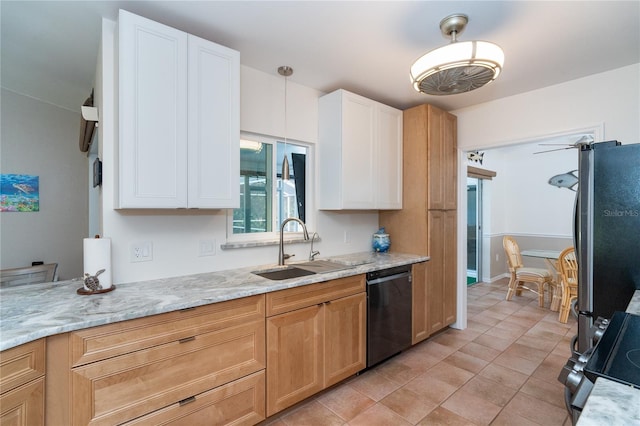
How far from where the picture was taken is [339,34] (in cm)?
201

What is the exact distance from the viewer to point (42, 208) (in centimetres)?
302

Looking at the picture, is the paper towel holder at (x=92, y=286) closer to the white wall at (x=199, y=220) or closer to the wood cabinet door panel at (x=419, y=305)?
the white wall at (x=199, y=220)

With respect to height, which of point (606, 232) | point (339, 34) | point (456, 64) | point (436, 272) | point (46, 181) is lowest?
point (436, 272)

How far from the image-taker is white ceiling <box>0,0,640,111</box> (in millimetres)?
1729

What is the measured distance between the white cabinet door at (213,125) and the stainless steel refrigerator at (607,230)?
2160 mm

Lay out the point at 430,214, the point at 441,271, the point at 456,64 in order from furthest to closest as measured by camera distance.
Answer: the point at 441,271 → the point at 430,214 → the point at 456,64

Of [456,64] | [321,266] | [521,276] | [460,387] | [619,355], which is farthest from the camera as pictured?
[521,276]

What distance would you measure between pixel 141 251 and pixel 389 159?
2.40 m

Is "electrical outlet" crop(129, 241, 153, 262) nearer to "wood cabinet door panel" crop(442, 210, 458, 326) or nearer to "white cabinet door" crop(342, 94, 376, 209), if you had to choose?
"white cabinet door" crop(342, 94, 376, 209)

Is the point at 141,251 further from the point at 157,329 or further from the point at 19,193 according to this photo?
the point at 19,193

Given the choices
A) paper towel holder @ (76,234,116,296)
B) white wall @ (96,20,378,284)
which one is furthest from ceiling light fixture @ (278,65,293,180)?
paper towel holder @ (76,234,116,296)

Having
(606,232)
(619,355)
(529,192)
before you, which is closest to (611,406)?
(619,355)

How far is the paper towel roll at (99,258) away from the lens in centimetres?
165

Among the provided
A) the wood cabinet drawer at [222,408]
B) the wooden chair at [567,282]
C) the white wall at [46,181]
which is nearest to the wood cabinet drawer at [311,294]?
the wood cabinet drawer at [222,408]
